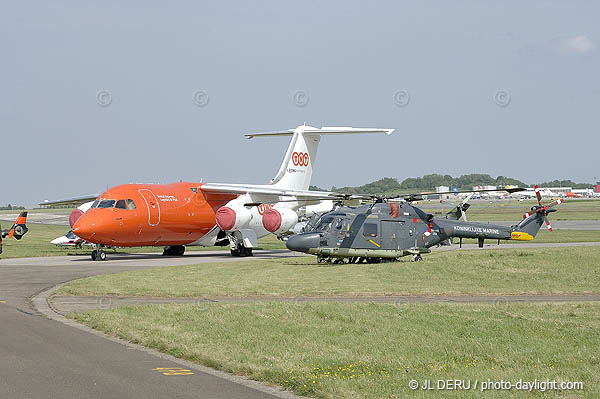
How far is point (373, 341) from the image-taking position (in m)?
13.7

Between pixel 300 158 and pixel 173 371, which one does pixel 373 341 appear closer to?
pixel 173 371

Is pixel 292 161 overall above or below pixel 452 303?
above

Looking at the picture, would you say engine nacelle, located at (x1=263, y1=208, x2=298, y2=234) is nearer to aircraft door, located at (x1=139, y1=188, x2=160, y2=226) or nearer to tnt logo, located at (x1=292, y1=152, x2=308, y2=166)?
tnt logo, located at (x1=292, y1=152, x2=308, y2=166)

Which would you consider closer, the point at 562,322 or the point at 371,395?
the point at 371,395

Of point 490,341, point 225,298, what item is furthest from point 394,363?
point 225,298

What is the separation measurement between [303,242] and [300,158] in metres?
16.2

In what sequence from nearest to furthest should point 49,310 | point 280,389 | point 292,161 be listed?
point 280,389 → point 49,310 → point 292,161

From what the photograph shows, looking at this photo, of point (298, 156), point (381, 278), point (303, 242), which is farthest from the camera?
point (298, 156)

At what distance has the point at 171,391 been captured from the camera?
32.7 feet

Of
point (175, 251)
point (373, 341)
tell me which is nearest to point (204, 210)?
point (175, 251)

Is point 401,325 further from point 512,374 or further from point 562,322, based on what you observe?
point 512,374

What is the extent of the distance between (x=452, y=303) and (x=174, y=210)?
2233 cm

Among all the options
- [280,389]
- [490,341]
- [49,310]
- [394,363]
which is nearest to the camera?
[280,389]

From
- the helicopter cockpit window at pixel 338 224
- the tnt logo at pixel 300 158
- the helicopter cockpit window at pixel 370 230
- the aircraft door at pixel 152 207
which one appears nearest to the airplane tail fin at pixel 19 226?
the aircraft door at pixel 152 207
